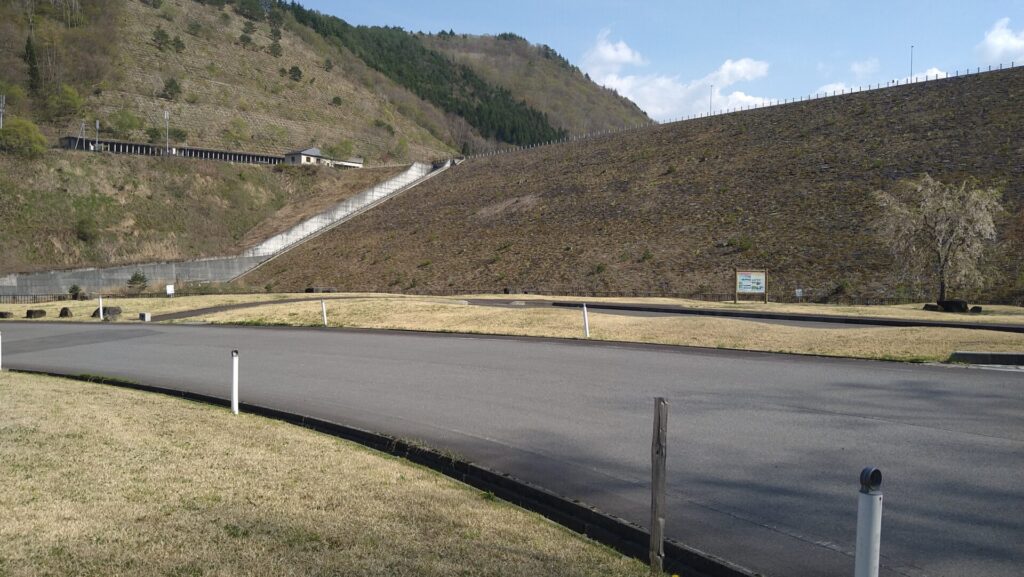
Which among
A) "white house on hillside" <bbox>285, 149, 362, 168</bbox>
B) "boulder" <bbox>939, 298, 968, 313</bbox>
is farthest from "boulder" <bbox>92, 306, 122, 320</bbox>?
"white house on hillside" <bbox>285, 149, 362, 168</bbox>

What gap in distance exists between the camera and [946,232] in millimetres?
34781

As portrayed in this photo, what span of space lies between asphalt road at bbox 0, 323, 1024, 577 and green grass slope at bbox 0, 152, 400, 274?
46284 mm

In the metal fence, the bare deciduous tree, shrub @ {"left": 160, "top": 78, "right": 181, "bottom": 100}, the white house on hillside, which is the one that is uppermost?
shrub @ {"left": 160, "top": 78, "right": 181, "bottom": 100}

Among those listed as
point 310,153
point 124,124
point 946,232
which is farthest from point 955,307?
point 124,124

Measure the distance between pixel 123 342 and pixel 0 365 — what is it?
19.1ft

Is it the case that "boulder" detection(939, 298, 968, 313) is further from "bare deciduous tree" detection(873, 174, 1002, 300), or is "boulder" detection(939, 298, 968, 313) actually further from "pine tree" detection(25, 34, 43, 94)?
"pine tree" detection(25, 34, 43, 94)

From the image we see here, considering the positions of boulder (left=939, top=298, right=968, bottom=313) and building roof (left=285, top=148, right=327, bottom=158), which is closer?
boulder (left=939, top=298, right=968, bottom=313)

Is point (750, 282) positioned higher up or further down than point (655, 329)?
higher up

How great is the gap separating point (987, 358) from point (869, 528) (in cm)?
1407

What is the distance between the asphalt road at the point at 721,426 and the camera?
19.6 feet

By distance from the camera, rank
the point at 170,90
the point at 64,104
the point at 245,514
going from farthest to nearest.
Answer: the point at 170,90
the point at 64,104
the point at 245,514

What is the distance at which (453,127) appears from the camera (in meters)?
175

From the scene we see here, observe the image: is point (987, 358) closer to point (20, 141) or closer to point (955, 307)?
point (955, 307)

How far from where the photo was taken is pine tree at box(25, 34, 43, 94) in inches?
3733
